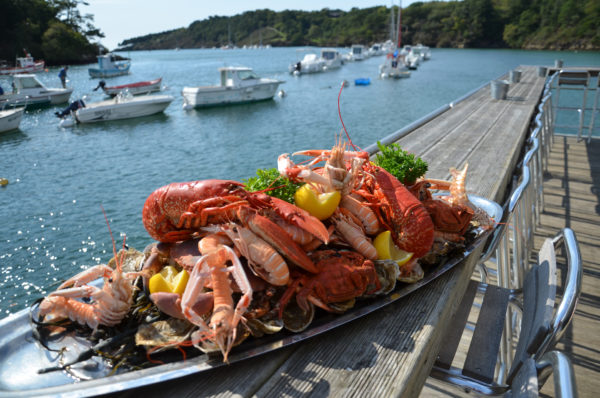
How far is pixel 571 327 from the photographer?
13.2ft

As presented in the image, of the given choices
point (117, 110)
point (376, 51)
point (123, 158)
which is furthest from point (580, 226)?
point (376, 51)

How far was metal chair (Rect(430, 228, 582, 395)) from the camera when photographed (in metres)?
1.66

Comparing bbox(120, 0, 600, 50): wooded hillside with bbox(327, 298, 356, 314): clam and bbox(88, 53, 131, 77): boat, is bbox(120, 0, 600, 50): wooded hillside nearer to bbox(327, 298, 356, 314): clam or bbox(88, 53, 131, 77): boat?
bbox(88, 53, 131, 77): boat

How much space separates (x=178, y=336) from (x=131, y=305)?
36 centimetres

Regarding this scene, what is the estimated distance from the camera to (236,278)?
1740 millimetres

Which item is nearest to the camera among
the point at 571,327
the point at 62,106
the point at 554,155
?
the point at 571,327

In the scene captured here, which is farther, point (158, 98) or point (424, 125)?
point (158, 98)

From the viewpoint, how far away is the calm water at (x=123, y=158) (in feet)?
32.8

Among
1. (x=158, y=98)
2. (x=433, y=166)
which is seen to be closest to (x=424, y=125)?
(x=433, y=166)

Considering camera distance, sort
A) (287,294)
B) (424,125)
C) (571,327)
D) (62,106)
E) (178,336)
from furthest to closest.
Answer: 1. (62,106)
2. (424,125)
3. (571,327)
4. (287,294)
5. (178,336)

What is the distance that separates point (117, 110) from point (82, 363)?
2803 cm

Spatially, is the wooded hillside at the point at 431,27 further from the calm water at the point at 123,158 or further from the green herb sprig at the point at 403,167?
the green herb sprig at the point at 403,167

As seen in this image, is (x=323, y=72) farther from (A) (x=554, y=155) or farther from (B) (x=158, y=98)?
(A) (x=554, y=155)

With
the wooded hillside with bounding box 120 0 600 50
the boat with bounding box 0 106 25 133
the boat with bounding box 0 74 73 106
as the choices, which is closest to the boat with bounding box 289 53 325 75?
the boat with bounding box 0 74 73 106
